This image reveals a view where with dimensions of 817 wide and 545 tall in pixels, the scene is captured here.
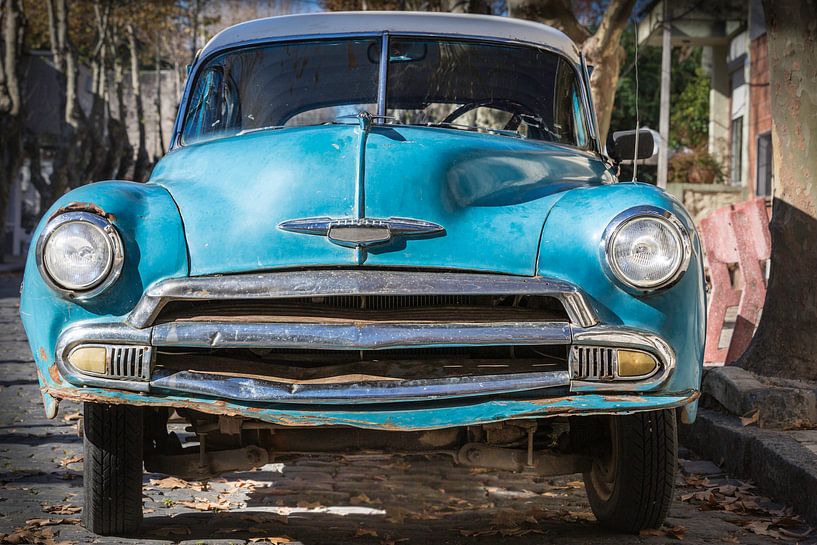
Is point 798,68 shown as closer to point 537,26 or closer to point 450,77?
point 537,26

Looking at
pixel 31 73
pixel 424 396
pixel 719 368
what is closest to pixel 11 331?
pixel 719 368

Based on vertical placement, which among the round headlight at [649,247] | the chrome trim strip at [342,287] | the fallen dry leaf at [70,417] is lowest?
the fallen dry leaf at [70,417]

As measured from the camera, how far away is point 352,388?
3.30 m

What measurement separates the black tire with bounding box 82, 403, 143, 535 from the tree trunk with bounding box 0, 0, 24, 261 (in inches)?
893

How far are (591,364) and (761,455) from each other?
6.79 feet

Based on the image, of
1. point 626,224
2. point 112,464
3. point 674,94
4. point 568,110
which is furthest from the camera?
point 674,94

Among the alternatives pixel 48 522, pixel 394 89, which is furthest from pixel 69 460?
pixel 394 89

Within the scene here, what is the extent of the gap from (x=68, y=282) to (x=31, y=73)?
131 ft

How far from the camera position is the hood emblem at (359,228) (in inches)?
136

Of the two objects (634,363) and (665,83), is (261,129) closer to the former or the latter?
(634,363)

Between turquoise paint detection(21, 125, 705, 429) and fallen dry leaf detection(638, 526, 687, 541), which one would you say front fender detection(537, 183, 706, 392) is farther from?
fallen dry leaf detection(638, 526, 687, 541)

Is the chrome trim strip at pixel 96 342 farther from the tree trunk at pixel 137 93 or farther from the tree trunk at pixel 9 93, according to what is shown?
the tree trunk at pixel 137 93

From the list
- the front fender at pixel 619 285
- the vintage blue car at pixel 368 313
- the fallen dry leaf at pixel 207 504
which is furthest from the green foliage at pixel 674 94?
the front fender at pixel 619 285

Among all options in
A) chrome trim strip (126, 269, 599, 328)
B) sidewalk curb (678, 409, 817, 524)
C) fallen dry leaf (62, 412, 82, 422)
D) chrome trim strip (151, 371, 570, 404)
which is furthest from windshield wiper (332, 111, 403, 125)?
fallen dry leaf (62, 412, 82, 422)
